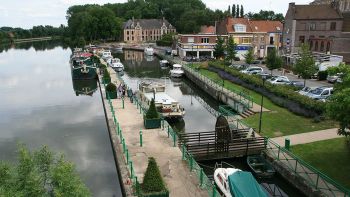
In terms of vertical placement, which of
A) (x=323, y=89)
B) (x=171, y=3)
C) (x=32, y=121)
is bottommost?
(x=32, y=121)

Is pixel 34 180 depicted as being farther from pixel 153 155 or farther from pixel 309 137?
pixel 309 137

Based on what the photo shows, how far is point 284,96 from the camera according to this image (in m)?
34.4

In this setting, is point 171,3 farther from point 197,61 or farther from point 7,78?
point 7,78

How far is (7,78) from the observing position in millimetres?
61562

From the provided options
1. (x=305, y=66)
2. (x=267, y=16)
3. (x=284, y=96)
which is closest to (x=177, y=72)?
(x=305, y=66)

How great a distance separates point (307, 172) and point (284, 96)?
642 inches

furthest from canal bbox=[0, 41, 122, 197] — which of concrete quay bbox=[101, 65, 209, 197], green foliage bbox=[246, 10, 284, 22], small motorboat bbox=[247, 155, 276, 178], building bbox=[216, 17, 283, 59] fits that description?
green foliage bbox=[246, 10, 284, 22]

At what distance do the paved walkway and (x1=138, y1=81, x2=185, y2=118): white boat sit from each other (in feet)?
35.0

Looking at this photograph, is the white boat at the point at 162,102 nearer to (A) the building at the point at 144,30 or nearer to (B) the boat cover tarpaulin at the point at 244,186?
(B) the boat cover tarpaulin at the point at 244,186

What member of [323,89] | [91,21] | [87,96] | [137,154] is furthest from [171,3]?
[137,154]

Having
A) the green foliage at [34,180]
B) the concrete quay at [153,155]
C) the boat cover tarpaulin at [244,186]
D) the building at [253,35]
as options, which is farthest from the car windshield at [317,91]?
the building at [253,35]

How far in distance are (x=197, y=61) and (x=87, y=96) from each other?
30774 millimetres

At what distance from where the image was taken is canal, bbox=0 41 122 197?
911 inches

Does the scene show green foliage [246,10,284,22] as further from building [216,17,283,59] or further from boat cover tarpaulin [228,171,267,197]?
boat cover tarpaulin [228,171,267,197]
